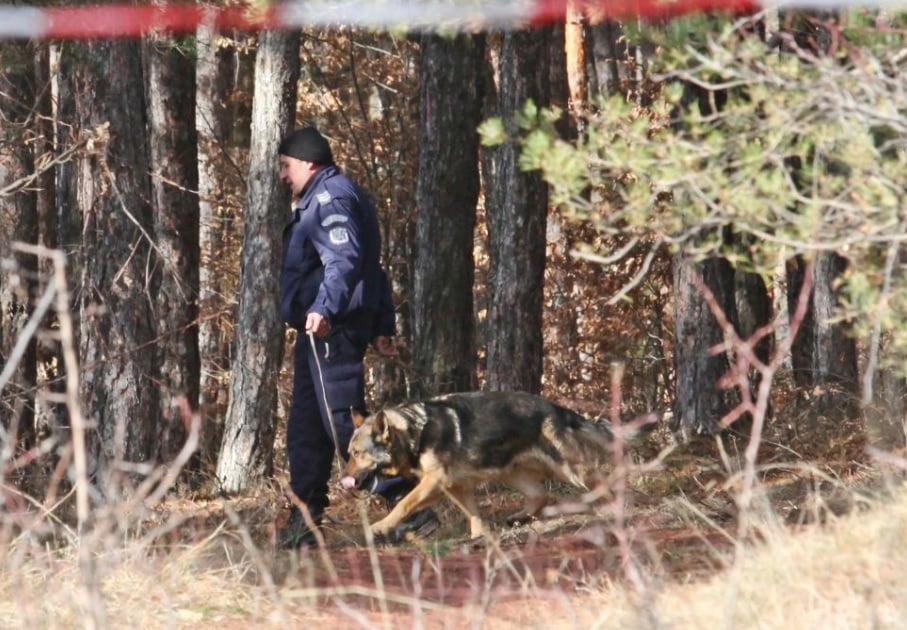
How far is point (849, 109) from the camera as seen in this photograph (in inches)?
270

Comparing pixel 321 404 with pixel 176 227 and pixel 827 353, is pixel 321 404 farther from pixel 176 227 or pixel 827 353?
pixel 827 353

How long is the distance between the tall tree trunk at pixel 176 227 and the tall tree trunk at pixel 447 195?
2.32 m

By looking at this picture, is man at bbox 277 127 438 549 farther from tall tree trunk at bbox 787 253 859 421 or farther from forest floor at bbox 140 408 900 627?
tall tree trunk at bbox 787 253 859 421

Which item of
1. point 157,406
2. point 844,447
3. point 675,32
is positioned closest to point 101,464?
point 157,406

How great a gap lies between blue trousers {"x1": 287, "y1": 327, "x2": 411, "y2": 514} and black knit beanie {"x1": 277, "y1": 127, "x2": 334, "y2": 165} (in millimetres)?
1127

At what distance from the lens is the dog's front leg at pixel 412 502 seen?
33.4 ft

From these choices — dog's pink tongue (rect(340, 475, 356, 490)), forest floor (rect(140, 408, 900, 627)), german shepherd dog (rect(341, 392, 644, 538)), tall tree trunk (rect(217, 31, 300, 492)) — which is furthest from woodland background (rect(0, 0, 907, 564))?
dog's pink tongue (rect(340, 475, 356, 490))

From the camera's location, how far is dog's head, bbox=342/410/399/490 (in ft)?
33.4

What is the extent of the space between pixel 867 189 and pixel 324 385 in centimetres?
423

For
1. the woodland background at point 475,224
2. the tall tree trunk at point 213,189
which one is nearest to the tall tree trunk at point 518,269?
the woodland background at point 475,224

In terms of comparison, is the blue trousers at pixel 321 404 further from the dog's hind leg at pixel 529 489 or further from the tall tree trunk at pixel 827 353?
the tall tree trunk at pixel 827 353

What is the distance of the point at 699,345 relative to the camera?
15.2 metres

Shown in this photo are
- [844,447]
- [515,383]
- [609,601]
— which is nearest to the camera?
[609,601]

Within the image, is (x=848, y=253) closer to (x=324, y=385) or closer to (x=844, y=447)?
(x=324, y=385)
